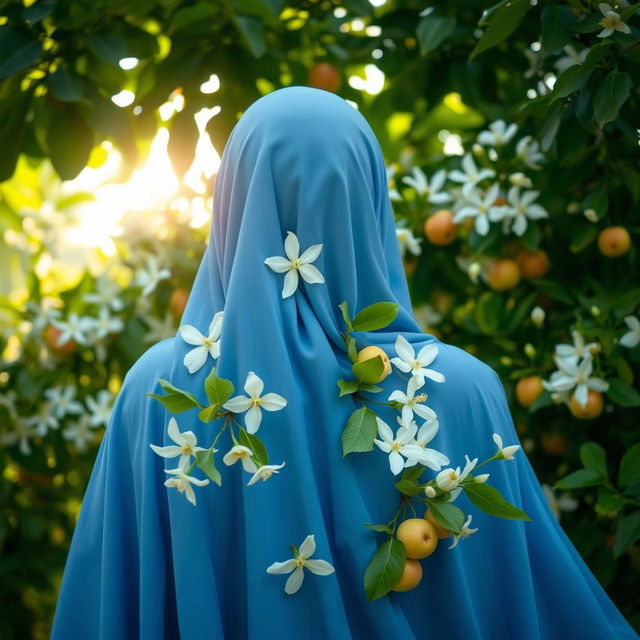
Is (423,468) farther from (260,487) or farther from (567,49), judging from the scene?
(567,49)

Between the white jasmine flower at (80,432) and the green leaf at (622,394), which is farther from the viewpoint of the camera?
the white jasmine flower at (80,432)


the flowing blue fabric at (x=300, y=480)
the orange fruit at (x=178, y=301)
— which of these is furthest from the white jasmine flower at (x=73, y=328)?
the flowing blue fabric at (x=300, y=480)

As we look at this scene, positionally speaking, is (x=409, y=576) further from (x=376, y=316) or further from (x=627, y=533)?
(x=627, y=533)

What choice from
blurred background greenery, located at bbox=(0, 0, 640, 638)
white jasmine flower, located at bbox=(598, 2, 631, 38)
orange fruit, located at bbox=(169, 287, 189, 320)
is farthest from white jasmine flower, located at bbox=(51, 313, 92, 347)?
white jasmine flower, located at bbox=(598, 2, 631, 38)

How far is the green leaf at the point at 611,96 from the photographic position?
1486 millimetres

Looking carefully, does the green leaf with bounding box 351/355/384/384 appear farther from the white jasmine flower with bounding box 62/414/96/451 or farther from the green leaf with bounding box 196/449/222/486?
the white jasmine flower with bounding box 62/414/96/451

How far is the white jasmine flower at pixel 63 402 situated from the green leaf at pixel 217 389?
1255mm

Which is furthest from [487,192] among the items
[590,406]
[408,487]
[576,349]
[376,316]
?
[408,487]

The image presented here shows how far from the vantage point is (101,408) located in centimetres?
221

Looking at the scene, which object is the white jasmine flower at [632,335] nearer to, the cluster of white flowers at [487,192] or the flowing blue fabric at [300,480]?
the cluster of white flowers at [487,192]

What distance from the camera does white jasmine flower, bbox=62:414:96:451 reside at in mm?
2227

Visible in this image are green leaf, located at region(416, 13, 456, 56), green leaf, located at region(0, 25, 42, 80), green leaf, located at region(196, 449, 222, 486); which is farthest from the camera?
green leaf, located at region(416, 13, 456, 56)

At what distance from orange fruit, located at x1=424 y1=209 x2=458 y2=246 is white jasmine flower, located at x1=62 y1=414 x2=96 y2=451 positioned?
1030mm

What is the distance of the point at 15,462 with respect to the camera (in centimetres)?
236
